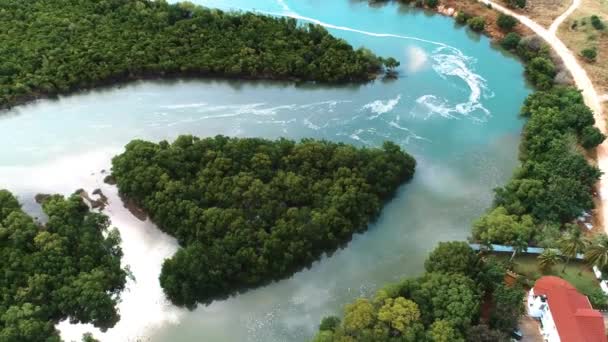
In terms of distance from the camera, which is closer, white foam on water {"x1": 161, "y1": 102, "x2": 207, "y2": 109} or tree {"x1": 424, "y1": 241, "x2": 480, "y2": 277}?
tree {"x1": 424, "y1": 241, "x2": 480, "y2": 277}

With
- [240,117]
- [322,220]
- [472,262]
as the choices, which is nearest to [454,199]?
[472,262]

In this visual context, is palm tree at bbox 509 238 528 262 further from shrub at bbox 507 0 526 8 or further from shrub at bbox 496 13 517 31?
shrub at bbox 507 0 526 8

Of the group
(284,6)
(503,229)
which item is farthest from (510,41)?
(503,229)

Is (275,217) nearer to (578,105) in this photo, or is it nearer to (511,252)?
(511,252)

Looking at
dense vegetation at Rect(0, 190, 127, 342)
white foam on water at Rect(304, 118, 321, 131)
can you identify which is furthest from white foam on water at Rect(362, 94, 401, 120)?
dense vegetation at Rect(0, 190, 127, 342)

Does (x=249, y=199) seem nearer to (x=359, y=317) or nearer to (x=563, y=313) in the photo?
(x=359, y=317)

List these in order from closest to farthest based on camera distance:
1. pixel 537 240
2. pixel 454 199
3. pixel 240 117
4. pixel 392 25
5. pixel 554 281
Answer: pixel 554 281, pixel 537 240, pixel 454 199, pixel 240 117, pixel 392 25

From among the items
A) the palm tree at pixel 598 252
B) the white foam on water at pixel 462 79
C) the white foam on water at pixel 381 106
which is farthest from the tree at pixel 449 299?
the white foam on water at pixel 462 79
